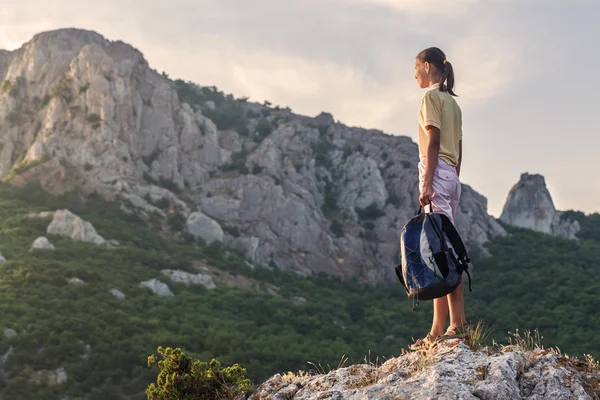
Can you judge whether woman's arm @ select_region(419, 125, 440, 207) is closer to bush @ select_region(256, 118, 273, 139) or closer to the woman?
the woman

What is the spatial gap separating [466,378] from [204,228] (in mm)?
62704

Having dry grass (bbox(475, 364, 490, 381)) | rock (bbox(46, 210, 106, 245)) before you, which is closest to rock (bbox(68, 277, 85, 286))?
rock (bbox(46, 210, 106, 245))

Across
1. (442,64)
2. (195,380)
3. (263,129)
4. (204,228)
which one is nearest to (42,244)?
(204,228)

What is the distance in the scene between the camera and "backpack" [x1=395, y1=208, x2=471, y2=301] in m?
6.12

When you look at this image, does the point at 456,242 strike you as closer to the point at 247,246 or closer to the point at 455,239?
the point at 455,239

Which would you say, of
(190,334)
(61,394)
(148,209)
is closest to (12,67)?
(148,209)

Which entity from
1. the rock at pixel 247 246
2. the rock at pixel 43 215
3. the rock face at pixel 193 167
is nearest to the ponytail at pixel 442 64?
the rock at pixel 43 215

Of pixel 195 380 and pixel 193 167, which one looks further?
pixel 193 167

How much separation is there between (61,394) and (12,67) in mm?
55666

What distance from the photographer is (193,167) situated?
244 ft

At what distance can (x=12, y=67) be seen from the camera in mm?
79000

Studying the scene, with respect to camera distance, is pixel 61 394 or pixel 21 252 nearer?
pixel 61 394

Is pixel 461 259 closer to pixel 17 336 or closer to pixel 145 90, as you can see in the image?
pixel 17 336

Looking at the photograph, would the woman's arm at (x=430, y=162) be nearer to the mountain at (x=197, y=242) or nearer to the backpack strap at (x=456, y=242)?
the backpack strap at (x=456, y=242)
